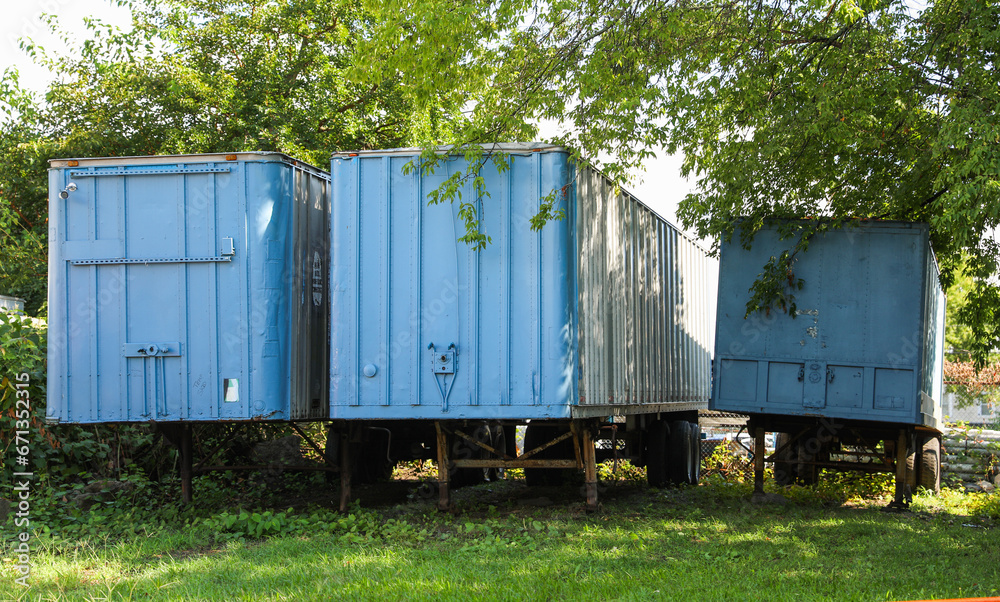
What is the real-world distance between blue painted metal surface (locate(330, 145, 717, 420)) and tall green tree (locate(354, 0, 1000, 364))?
0.38 meters

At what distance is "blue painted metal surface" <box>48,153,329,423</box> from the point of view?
8.06 m

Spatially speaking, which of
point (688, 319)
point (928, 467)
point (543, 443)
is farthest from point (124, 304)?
point (928, 467)

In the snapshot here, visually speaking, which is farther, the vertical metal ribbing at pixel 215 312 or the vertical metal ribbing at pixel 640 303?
the vertical metal ribbing at pixel 640 303

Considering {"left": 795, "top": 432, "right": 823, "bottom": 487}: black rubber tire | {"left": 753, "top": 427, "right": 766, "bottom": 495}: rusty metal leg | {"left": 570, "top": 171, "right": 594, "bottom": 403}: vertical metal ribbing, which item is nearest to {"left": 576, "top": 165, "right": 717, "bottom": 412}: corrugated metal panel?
{"left": 570, "top": 171, "right": 594, "bottom": 403}: vertical metal ribbing

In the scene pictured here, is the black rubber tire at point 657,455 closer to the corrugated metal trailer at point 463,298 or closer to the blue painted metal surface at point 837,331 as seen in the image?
the blue painted metal surface at point 837,331

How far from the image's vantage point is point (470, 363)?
801 centimetres

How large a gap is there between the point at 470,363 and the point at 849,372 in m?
4.51

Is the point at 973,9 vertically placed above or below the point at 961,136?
above

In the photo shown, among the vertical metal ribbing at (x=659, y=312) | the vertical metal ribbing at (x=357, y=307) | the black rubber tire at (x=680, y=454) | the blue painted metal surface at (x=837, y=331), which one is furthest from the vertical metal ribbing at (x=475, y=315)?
the black rubber tire at (x=680, y=454)

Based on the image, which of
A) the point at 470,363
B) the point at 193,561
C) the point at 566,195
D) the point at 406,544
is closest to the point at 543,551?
the point at 406,544

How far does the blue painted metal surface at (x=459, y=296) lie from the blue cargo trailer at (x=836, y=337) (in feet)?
8.41

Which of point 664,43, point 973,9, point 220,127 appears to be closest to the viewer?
point 973,9

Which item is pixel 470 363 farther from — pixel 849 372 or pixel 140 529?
pixel 849 372

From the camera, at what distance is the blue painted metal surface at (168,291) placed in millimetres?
8062
